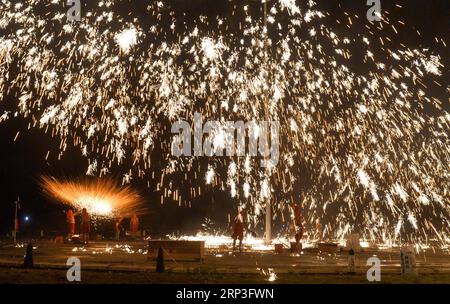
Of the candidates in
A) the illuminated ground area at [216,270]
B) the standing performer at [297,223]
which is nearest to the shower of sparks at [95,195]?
the standing performer at [297,223]

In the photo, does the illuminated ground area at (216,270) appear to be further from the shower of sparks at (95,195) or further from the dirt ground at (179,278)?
the shower of sparks at (95,195)

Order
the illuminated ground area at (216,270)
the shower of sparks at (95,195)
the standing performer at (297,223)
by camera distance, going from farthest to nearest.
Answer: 1. the shower of sparks at (95,195)
2. the standing performer at (297,223)
3. the illuminated ground area at (216,270)

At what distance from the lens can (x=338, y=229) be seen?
5056cm

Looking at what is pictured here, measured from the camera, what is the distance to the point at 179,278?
14141mm

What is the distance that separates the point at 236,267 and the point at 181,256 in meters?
2.57

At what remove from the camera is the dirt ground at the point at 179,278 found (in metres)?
13.4

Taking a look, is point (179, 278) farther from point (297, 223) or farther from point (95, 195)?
point (95, 195)

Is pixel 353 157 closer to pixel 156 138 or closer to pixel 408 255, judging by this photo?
pixel 408 255

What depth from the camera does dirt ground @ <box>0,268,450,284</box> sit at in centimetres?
1336

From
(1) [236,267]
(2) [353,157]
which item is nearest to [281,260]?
(1) [236,267]

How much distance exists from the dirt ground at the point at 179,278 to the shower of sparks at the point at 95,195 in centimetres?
2812

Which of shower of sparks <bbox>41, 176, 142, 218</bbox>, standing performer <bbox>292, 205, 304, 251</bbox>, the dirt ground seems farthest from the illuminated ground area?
shower of sparks <bbox>41, 176, 142, 218</bbox>

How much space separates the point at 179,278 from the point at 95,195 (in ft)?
107

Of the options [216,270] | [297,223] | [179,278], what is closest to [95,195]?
[297,223]
